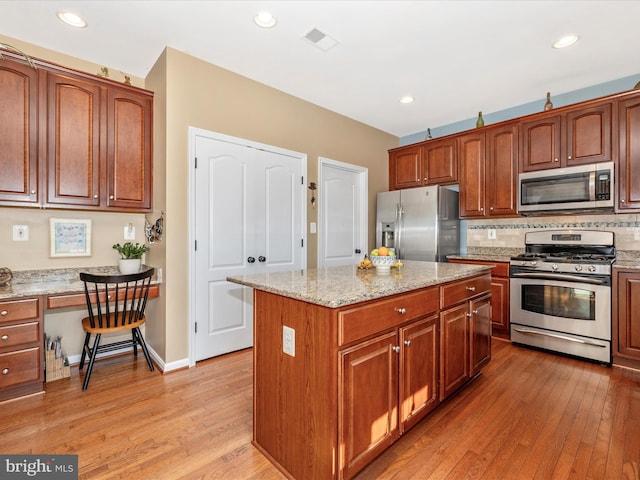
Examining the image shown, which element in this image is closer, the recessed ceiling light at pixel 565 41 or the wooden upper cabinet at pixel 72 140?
the wooden upper cabinet at pixel 72 140

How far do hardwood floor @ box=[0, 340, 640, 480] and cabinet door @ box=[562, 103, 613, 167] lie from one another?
1.98 m

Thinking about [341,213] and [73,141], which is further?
[341,213]

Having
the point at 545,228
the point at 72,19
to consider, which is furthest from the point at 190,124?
the point at 545,228

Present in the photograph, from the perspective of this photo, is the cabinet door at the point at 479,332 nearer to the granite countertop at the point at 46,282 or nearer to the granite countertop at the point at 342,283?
the granite countertop at the point at 342,283

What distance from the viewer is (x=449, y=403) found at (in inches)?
85.2

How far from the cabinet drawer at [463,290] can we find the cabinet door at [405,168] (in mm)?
2269

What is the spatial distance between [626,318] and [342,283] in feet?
9.01

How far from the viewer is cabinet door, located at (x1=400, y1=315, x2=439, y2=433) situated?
5.53ft

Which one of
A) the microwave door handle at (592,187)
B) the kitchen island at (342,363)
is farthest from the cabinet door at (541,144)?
the kitchen island at (342,363)

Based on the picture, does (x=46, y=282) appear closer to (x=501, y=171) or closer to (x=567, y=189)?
(x=501, y=171)

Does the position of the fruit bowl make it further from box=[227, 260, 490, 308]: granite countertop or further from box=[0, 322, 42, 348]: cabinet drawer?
box=[0, 322, 42, 348]: cabinet drawer

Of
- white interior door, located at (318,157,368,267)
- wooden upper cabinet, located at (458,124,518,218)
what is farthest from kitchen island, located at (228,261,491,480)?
wooden upper cabinet, located at (458,124,518,218)

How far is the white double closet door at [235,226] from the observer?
9.42 ft

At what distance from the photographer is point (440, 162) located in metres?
4.21
